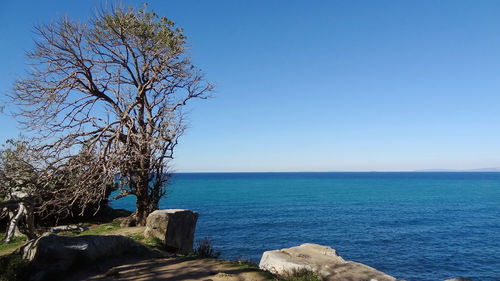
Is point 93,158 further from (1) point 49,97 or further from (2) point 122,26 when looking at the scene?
(2) point 122,26

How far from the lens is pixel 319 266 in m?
21.2

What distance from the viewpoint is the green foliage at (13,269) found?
1239 cm

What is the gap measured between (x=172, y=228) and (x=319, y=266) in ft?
32.2

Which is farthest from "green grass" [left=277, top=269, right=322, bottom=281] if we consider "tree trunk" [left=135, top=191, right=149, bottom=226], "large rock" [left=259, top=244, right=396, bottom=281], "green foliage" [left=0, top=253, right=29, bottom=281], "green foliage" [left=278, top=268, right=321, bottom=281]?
"green foliage" [left=0, top=253, right=29, bottom=281]

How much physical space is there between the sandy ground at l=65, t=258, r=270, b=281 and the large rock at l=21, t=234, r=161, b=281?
0.52 metres

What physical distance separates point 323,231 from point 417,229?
619 inches

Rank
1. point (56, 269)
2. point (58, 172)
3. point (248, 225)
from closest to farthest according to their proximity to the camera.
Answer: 1. point (56, 269)
2. point (58, 172)
3. point (248, 225)

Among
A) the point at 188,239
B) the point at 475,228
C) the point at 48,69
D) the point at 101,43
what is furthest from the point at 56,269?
the point at 475,228

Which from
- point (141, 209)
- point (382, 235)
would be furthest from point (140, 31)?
point (382, 235)

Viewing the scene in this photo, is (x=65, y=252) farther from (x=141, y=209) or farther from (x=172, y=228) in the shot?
(x=141, y=209)

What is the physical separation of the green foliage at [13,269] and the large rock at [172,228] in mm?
6411

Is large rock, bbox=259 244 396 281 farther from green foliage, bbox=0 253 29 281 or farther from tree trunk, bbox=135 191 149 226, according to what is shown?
green foliage, bbox=0 253 29 281

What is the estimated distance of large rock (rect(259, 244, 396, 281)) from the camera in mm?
19422

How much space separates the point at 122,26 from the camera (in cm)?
1928
